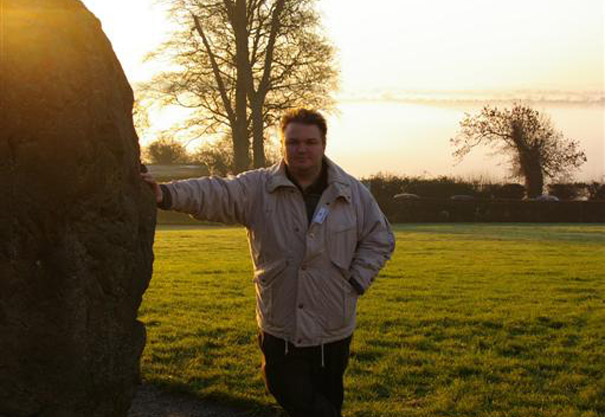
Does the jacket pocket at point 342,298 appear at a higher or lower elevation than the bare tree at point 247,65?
lower

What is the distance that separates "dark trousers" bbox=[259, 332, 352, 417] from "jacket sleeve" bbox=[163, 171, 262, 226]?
2.40ft

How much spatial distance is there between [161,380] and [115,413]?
111 inches

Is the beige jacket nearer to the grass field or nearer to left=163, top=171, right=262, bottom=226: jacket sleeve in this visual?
left=163, top=171, right=262, bottom=226: jacket sleeve

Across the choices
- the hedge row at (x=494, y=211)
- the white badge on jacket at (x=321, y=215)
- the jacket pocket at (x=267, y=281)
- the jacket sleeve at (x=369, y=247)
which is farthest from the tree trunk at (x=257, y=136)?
the white badge on jacket at (x=321, y=215)

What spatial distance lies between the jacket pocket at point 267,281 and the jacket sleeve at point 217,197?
322 mm

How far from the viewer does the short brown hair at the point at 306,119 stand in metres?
4.44

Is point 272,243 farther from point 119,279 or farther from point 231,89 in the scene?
point 231,89

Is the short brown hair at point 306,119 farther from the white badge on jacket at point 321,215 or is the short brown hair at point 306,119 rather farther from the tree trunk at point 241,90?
the tree trunk at point 241,90

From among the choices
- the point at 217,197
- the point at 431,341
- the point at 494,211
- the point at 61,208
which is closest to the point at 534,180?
the point at 494,211

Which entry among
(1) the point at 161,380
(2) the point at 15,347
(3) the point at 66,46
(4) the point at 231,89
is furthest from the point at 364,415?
(4) the point at 231,89

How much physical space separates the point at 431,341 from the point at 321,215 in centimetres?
436

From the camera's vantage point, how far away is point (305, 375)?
4.36 meters

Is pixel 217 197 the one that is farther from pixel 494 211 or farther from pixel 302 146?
pixel 494 211

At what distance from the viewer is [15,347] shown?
366 centimetres
